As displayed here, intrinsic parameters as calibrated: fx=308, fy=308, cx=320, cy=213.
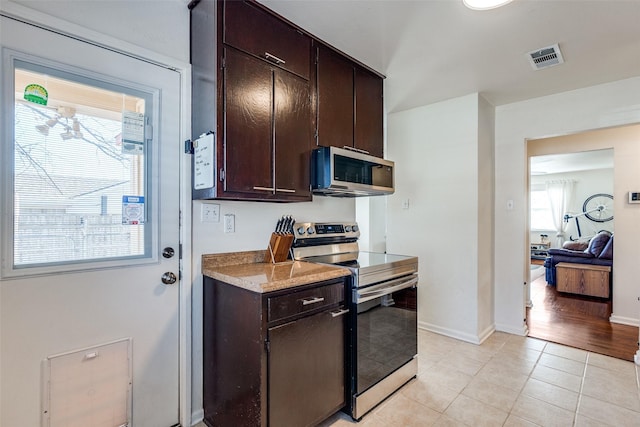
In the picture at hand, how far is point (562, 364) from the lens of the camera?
2473 millimetres

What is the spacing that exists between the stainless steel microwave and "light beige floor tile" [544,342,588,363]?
2.11 meters

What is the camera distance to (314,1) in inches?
67.9

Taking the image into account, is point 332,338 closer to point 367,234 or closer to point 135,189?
point 135,189

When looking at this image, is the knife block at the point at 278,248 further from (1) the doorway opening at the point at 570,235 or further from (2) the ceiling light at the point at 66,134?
(1) the doorway opening at the point at 570,235

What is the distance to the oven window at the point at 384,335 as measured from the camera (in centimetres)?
182

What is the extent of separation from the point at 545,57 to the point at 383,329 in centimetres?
228

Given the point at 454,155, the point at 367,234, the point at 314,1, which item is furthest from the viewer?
the point at 367,234

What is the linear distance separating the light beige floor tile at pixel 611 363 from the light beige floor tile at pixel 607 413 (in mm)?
620

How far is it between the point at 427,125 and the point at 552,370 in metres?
2.40

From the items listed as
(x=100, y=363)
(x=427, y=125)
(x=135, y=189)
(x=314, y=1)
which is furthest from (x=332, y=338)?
(x=427, y=125)

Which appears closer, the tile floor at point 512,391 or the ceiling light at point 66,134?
the ceiling light at point 66,134

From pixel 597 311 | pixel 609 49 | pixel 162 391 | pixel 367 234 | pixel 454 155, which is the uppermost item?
pixel 609 49

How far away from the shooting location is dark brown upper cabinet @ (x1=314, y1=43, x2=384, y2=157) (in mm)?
2129

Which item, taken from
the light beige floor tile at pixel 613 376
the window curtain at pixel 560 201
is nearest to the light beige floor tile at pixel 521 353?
the light beige floor tile at pixel 613 376
